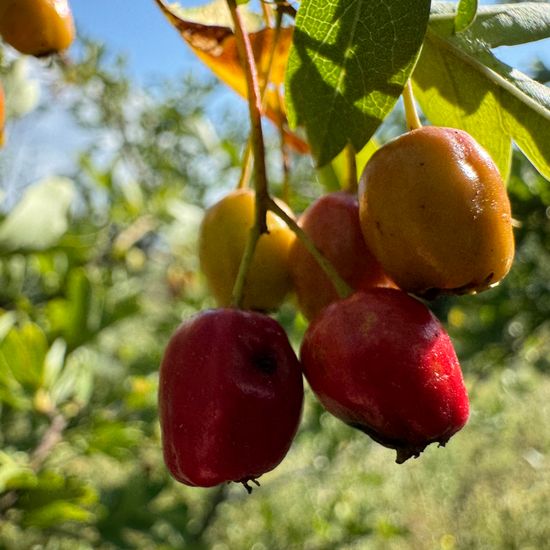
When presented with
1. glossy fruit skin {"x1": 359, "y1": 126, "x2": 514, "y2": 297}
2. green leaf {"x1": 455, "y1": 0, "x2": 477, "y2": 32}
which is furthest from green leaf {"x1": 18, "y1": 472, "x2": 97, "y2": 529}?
green leaf {"x1": 455, "y1": 0, "x2": 477, "y2": 32}

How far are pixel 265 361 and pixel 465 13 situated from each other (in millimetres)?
268

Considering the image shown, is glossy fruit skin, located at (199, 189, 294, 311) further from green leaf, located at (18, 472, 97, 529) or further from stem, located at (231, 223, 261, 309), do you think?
green leaf, located at (18, 472, 97, 529)

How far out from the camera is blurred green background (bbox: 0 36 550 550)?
1.21 m

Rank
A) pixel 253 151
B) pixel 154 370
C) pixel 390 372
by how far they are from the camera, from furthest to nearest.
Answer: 1. pixel 154 370
2. pixel 253 151
3. pixel 390 372

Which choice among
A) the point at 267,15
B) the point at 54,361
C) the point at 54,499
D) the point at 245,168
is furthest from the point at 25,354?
the point at 267,15

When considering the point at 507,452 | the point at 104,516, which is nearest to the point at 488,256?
the point at 104,516

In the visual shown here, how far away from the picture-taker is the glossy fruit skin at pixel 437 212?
51cm

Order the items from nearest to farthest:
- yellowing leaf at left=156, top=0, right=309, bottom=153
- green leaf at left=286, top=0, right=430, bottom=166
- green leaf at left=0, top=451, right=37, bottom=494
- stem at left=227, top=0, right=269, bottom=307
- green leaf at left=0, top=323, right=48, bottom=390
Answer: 1. green leaf at left=286, top=0, right=430, bottom=166
2. stem at left=227, top=0, right=269, bottom=307
3. yellowing leaf at left=156, top=0, right=309, bottom=153
4. green leaf at left=0, top=451, right=37, bottom=494
5. green leaf at left=0, top=323, right=48, bottom=390

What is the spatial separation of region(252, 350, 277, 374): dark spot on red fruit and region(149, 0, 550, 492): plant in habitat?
0.03 meters

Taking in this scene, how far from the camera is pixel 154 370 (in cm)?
179

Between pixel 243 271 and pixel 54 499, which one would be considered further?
pixel 54 499

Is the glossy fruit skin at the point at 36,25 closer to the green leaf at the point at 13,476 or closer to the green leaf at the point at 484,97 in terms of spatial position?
the green leaf at the point at 484,97

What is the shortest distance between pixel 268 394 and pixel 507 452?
341 cm

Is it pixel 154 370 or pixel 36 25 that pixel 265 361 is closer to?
pixel 36 25
